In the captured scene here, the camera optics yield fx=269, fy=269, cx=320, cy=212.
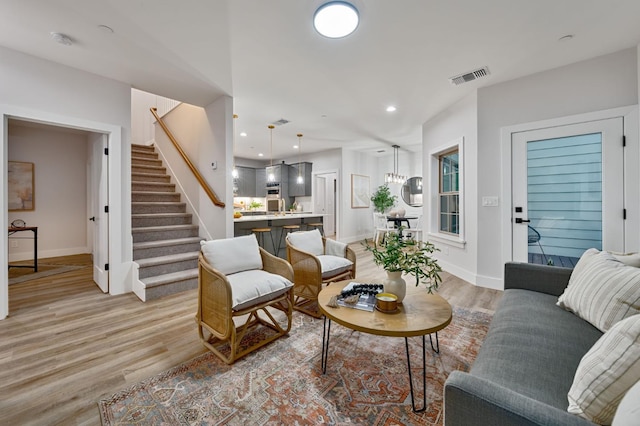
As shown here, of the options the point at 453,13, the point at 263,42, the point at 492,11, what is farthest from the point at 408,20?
the point at 263,42

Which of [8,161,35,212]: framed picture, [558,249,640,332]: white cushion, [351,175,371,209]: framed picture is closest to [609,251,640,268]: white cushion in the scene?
[558,249,640,332]: white cushion

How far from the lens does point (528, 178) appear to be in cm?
338

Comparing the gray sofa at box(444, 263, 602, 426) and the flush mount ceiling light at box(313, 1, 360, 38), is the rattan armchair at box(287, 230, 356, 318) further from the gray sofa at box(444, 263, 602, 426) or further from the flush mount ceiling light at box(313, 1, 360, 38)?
the flush mount ceiling light at box(313, 1, 360, 38)

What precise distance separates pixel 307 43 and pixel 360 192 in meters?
5.68

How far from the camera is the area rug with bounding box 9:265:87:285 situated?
382cm

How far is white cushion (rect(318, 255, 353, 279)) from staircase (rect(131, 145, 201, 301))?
1.77 metres

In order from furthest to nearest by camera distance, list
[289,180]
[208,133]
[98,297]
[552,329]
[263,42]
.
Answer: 1. [289,180]
2. [208,133]
3. [98,297]
4. [263,42]
5. [552,329]

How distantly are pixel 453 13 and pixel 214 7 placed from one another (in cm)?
198

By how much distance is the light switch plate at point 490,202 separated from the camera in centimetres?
357

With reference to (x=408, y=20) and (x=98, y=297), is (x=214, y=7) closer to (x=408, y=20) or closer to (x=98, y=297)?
(x=408, y=20)

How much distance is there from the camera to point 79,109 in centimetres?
310

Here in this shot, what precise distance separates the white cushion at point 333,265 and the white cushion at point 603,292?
1.82 meters

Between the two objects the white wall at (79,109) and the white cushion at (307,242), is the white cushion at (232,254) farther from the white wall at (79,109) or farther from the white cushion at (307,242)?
the white wall at (79,109)

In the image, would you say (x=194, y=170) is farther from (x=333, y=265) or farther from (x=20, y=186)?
(x=20, y=186)
